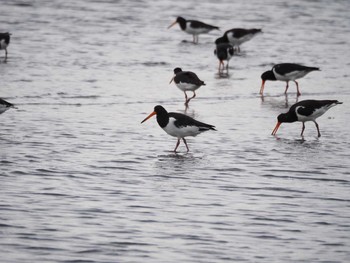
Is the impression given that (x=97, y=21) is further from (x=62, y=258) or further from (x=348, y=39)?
(x=62, y=258)

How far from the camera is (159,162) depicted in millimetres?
12492

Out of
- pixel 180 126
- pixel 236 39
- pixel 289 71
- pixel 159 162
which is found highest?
pixel 180 126

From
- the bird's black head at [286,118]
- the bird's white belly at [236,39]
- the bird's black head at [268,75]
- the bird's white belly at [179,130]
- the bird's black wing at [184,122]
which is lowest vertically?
the bird's white belly at [236,39]

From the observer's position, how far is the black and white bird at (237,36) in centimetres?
2623

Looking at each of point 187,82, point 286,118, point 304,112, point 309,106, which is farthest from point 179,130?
point 187,82

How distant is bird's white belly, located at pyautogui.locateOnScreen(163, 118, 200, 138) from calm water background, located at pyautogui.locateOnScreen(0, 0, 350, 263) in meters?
0.33

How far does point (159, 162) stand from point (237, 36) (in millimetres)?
14737

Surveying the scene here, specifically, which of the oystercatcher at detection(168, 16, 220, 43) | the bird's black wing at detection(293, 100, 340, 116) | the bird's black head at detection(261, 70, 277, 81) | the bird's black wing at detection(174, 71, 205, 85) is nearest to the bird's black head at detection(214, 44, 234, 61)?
the bird's black head at detection(261, 70, 277, 81)

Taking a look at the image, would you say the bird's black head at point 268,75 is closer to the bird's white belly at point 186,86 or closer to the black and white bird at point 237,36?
the bird's white belly at point 186,86

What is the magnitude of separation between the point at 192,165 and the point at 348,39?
58.8 feet

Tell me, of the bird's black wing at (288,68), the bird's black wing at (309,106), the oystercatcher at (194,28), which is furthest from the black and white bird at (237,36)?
the bird's black wing at (309,106)

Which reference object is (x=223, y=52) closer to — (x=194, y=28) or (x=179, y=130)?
(x=194, y=28)

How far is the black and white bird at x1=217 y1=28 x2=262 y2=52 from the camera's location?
1033 inches

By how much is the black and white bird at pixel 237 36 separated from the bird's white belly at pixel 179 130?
42.3 feet
